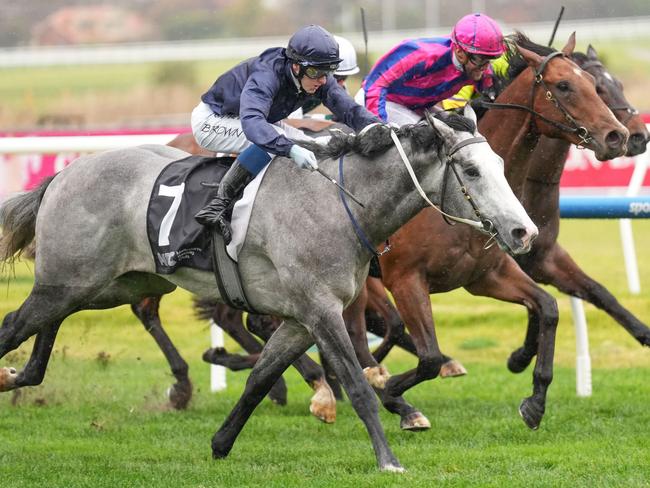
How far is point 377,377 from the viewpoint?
6.38m

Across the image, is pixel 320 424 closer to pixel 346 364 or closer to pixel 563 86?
pixel 346 364

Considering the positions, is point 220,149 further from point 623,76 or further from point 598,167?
point 623,76

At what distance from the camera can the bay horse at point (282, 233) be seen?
4.74m

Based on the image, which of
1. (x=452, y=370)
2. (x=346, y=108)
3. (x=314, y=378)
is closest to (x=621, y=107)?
(x=452, y=370)

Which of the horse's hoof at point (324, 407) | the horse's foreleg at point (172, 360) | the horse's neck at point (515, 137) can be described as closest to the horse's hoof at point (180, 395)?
the horse's foreleg at point (172, 360)

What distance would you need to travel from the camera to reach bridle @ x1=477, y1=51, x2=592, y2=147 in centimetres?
587

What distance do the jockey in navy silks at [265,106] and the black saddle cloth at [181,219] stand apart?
0.33ft

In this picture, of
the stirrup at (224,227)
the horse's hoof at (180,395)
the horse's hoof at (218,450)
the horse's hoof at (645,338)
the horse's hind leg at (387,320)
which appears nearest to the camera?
the stirrup at (224,227)

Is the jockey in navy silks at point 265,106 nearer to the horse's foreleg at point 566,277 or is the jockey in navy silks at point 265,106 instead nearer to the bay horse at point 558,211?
the bay horse at point 558,211

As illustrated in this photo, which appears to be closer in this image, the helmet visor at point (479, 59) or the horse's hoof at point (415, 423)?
the helmet visor at point (479, 59)

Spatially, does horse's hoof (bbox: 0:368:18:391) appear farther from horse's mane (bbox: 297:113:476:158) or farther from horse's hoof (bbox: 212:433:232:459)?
horse's mane (bbox: 297:113:476:158)

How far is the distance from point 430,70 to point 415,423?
177 centimetres

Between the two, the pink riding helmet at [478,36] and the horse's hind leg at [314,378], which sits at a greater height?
the pink riding helmet at [478,36]

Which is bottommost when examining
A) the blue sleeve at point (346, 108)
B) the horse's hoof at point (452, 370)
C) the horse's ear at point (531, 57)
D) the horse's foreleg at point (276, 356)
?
the horse's hoof at point (452, 370)
